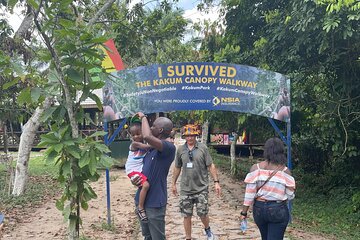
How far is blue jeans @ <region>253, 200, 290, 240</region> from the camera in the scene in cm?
400

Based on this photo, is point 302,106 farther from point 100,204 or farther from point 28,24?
point 28,24

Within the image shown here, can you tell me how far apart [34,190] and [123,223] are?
451 cm

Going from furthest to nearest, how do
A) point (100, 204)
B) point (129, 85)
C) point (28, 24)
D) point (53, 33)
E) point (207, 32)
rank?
point (207, 32), point (28, 24), point (100, 204), point (129, 85), point (53, 33)

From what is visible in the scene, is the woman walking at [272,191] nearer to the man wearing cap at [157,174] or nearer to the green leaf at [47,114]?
the man wearing cap at [157,174]

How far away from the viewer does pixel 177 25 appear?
13.1 meters

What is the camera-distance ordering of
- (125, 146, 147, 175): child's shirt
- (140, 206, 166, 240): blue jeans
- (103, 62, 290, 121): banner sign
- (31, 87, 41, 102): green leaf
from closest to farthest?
(31, 87, 41, 102): green leaf
(140, 206, 166, 240): blue jeans
(125, 146, 147, 175): child's shirt
(103, 62, 290, 121): banner sign

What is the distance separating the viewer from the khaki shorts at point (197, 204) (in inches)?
217

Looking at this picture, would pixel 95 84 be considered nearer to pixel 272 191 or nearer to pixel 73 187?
pixel 73 187

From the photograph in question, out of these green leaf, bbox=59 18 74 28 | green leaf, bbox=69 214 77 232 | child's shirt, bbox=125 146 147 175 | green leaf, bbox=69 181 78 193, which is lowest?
green leaf, bbox=69 214 77 232

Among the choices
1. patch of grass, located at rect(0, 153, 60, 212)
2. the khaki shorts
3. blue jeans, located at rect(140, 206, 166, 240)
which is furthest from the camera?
patch of grass, located at rect(0, 153, 60, 212)

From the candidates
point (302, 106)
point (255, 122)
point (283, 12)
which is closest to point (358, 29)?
point (283, 12)

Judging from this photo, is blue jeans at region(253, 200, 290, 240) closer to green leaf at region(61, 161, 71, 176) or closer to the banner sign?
green leaf at region(61, 161, 71, 176)

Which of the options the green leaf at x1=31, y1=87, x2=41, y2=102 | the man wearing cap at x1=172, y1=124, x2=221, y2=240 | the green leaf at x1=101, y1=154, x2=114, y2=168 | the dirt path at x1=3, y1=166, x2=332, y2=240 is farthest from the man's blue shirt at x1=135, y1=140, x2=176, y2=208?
the dirt path at x1=3, y1=166, x2=332, y2=240

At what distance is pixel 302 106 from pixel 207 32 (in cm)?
368
